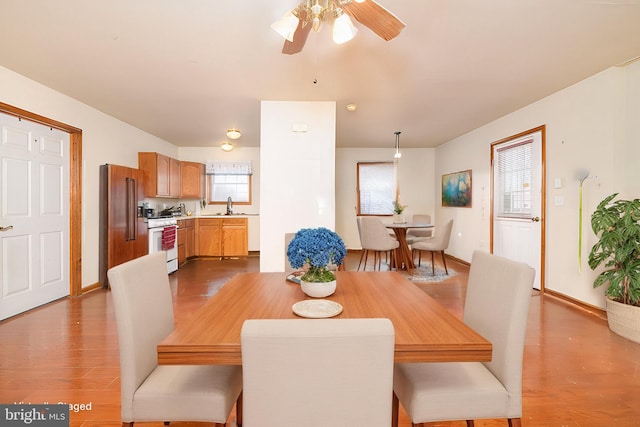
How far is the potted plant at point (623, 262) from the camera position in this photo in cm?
259

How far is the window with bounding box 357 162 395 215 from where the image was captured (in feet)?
23.9

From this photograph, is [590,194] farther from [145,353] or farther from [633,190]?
[145,353]

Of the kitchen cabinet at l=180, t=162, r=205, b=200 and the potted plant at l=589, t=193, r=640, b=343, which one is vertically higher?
the kitchen cabinet at l=180, t=162, r=205, b=200

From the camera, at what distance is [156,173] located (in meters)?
5.36

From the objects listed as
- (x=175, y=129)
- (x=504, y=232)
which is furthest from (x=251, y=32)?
(x=504, y=232)

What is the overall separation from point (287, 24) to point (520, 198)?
4252 millimetres

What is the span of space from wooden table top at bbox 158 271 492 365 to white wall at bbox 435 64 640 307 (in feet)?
9.57

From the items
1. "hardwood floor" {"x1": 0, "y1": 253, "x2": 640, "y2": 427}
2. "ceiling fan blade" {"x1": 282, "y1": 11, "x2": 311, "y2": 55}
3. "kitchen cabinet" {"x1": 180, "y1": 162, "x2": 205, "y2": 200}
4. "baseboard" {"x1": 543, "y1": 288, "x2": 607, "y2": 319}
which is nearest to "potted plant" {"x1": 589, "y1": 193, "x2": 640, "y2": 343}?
"hardwood floor" {"x1": 0, "y1": 253, "x2": 640, "y2": 427}

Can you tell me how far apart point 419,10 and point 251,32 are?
49.5 inches

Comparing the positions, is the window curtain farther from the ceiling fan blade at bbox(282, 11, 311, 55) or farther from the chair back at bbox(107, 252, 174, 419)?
the chair back at bbox(107, 252, 174, 419)

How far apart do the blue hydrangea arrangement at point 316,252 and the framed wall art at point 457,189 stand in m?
5.12

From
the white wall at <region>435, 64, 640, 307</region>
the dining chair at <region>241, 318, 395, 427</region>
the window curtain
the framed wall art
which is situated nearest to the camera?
the dining chair at <region>241, 318, 395, 427</region>

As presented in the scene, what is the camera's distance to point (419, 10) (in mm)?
2113

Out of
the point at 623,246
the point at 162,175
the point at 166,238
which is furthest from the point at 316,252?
the point at 162,175
